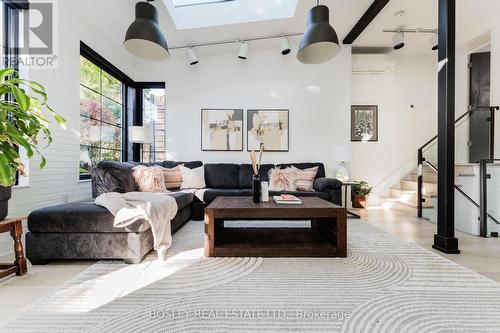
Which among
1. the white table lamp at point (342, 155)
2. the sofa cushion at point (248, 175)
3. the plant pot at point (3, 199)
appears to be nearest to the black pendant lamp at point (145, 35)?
the plant pot at point (3, 199)

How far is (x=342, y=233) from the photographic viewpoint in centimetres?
209

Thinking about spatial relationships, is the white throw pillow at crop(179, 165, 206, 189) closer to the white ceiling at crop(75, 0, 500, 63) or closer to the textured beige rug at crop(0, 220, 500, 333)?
the textured beige rug at crop(0, 220, 500, 333)

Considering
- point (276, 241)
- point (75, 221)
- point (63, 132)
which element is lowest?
point (276, 241)

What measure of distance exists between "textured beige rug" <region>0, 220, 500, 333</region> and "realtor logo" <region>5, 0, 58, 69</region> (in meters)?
2.24

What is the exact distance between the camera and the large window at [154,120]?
4.68 meters

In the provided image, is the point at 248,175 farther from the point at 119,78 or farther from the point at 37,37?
the point at 37,37

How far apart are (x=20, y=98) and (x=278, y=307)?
1.86 meters

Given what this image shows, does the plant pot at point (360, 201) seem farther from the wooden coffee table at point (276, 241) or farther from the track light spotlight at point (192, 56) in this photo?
the track light spotlight at point (192, 56)

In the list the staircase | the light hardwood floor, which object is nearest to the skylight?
the light hardwood floor

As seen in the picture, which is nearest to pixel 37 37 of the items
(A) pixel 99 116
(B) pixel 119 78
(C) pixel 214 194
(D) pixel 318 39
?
(A) pixel 99 116

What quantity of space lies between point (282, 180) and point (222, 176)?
1.03 metres

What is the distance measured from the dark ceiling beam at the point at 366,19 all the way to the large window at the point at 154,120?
3.50 meters

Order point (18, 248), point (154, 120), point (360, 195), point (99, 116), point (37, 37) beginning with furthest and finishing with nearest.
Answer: point (154, 120), point (360, 195), point (99, 116), point (37, 37), point (18, 248)

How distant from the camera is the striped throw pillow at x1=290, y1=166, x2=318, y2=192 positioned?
12.4 ft
